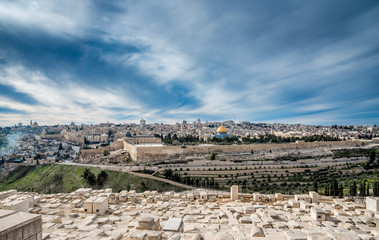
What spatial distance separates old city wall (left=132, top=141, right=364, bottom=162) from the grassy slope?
5707mm

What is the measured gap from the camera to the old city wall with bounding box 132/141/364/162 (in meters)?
24.6

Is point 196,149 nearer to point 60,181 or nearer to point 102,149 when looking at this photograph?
point 102,149

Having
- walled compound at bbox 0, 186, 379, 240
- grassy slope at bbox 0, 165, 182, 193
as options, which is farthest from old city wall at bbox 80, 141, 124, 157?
walled compound at bbox 0, 186, 379, 240

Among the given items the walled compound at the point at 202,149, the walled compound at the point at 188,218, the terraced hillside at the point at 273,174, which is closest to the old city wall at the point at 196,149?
the walled compound at the point at 202,149

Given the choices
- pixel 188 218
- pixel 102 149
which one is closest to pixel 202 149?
pixel 102 149

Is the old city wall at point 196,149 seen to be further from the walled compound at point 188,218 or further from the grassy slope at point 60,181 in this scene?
the walled compound at point 188,218

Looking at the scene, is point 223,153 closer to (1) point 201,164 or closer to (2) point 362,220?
(1) point 201,164

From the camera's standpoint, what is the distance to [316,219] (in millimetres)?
5227

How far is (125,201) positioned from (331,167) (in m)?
21.7

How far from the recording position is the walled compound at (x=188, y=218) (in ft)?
10.6

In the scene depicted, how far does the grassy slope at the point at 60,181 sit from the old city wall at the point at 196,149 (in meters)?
5.71

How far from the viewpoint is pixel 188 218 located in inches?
206

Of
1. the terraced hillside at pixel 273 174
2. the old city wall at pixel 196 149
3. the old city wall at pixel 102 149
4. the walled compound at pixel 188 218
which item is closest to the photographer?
the walled compound at pixel 188 218

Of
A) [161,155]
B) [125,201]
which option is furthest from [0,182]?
[125,201]
